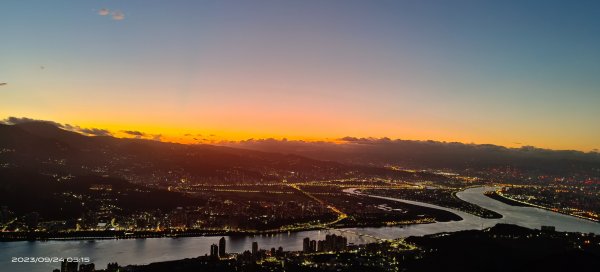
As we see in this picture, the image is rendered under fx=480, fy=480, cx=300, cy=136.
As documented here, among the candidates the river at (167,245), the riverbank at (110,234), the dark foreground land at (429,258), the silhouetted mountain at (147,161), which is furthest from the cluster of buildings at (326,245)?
the silhouetted mountain at (147,161)

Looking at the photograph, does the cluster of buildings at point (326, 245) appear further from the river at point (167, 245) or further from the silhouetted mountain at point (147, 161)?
the silhouetted mountain at point (147, 161)

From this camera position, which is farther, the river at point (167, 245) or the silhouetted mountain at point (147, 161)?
the silhouetted mountain at point (147, 161)

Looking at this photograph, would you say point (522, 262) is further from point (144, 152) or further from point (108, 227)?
point (144, 152)

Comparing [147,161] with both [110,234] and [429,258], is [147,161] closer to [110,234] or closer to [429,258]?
[110,234]

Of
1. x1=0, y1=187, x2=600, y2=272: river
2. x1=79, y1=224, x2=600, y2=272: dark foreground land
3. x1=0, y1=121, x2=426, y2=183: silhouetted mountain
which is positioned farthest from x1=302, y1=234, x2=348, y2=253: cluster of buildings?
x1=0, y1=121, x2=426, y2=183: silhouetted mountain

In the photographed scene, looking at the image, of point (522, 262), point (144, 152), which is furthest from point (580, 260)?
point (144, 152)

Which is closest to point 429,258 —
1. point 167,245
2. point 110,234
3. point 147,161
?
point 167,245

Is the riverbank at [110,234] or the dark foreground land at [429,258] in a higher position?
the dark foreground land at [429,258]

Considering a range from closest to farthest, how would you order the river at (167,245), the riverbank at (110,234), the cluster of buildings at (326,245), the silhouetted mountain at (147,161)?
the river at (167,245)
the cluster of buildings at (326,245)
the riverbank at (110,234)
the silhouetted mountain at (147,161)

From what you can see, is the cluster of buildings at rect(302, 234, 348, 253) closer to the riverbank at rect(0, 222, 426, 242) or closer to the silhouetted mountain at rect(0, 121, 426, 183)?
the riverbank at rect(0, 222, 426, 242)
